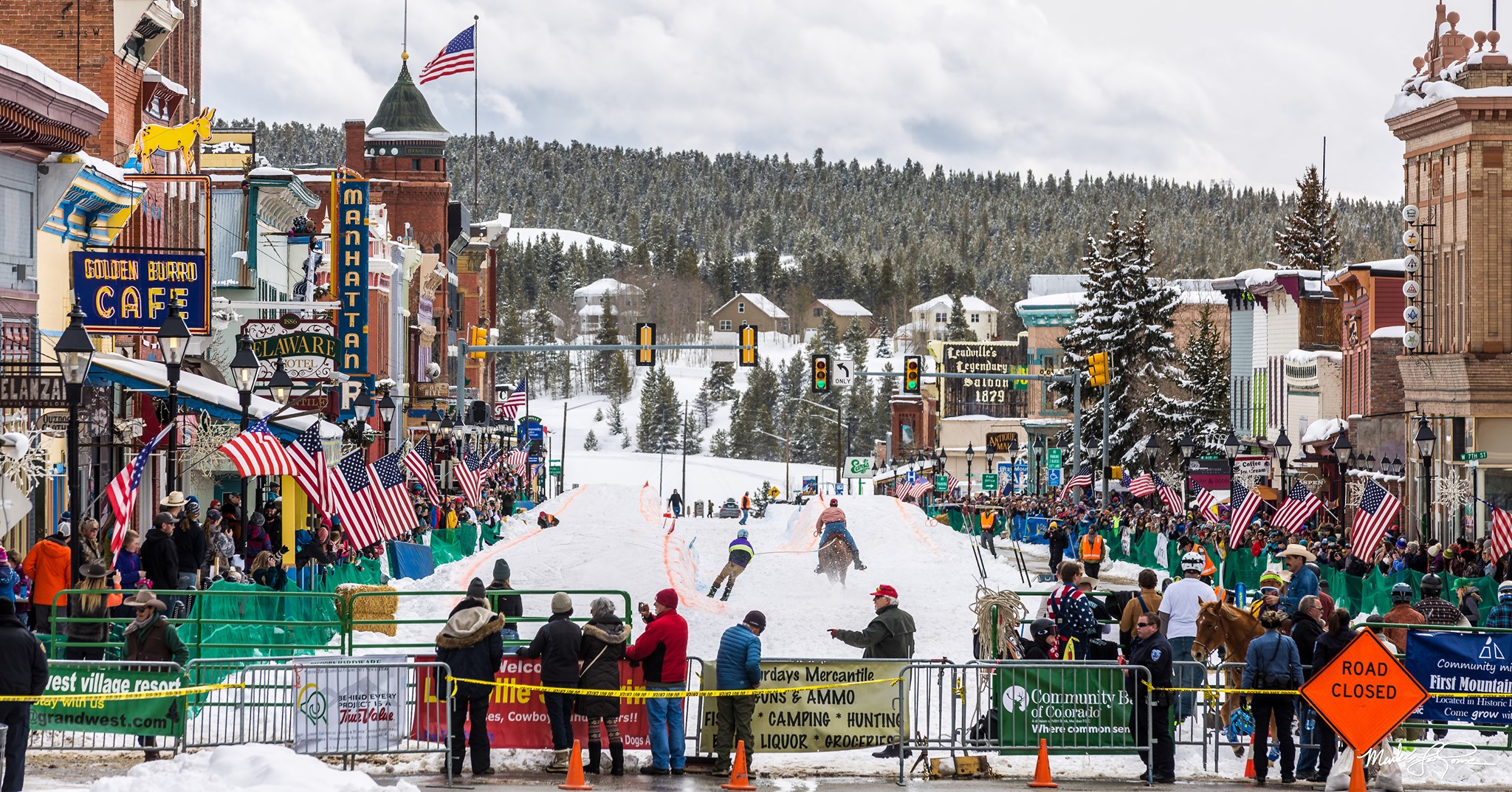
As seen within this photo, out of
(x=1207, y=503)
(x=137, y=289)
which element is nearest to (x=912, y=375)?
(x=1207, y=503)

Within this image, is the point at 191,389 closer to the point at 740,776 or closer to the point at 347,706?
the point at 347,706

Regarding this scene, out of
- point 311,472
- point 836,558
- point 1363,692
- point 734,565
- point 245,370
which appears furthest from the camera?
point 836,558

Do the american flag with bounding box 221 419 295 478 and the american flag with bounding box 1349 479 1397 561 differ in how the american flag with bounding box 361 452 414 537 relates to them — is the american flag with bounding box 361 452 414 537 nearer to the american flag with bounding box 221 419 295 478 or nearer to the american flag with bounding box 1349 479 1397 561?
the american flag with bounding box 221 419 295 478

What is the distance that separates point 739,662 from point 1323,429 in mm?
43212

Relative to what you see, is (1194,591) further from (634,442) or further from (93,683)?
(634,442)

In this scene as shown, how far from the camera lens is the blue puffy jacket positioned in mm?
14633

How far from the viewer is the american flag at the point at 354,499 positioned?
1101 inches

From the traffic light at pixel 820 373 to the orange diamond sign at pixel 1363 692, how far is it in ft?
110

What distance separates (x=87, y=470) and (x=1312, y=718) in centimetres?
2047

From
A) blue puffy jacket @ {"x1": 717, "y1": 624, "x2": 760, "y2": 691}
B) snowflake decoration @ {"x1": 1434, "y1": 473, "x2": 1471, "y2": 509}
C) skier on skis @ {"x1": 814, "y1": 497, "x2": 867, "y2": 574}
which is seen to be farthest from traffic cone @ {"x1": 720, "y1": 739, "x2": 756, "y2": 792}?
snowflake decoration @ {"x1": 1434, "y1": 473, "x2": 1471, "y2": 509}

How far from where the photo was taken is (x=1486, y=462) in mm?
40656

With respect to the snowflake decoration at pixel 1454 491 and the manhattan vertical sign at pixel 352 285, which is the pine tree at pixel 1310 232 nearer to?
the snowflake decoration at pixel 1454 491

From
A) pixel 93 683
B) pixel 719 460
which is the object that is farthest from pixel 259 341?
pixel 719 460

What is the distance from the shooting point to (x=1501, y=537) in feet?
96.5
